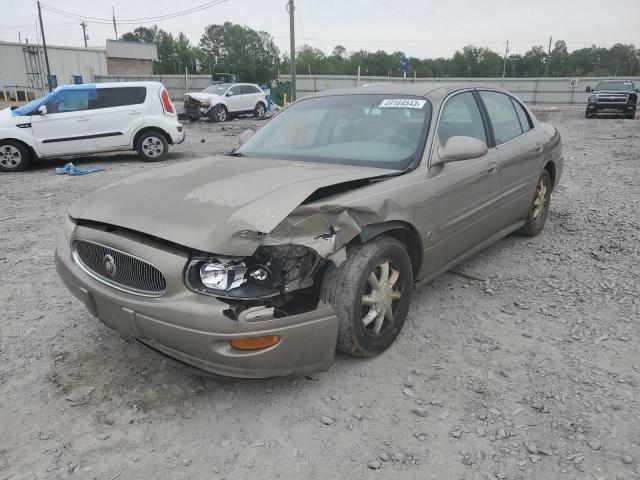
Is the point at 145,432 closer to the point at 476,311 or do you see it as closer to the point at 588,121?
the point at 476,311

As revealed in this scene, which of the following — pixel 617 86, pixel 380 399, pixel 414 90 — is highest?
pixel 617 86

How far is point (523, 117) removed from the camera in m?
4.88

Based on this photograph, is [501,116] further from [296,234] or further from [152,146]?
[152,146]

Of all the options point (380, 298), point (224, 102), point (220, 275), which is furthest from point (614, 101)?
point (220, 275)

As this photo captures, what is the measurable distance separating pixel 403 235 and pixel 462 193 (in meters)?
0.70

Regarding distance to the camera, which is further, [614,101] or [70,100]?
[614,101]

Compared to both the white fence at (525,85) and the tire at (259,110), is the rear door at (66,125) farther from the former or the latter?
the white fence at (525,85)

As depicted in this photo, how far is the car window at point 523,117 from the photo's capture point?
4793mm

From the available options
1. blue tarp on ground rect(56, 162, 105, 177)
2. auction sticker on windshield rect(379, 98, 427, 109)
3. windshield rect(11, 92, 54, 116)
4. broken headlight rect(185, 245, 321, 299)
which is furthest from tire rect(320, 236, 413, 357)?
windshield rect(11, 92, 54, 116)

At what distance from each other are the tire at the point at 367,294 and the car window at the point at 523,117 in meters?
2.58

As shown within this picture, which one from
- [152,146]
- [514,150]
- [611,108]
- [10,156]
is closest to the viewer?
[514,150]

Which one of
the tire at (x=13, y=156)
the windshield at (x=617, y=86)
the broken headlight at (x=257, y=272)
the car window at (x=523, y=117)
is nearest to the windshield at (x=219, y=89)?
the tire at (x=13, y=156)

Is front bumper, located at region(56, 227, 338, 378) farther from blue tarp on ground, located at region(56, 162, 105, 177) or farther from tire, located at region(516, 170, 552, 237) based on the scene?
blue tarp on ground, located at region(56, 162, 105, 177)

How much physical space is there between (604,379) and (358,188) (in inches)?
68.9
